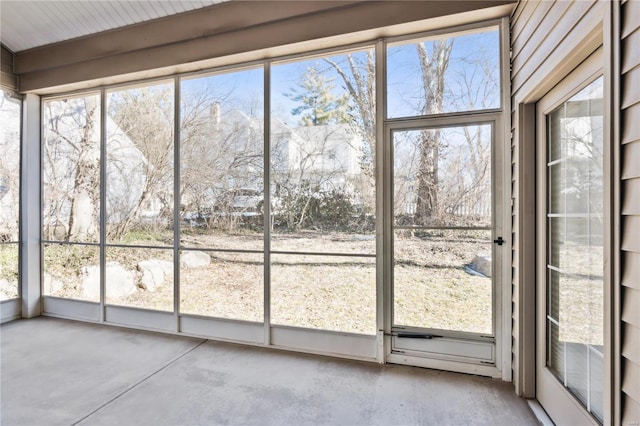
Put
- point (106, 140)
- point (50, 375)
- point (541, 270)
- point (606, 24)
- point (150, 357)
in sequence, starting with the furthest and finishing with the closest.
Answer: point (106, 140), point (150, 357), point (50, 375), point (541, 270), point (606, 24)

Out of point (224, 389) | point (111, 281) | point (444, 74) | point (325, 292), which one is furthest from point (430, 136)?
point (111, 281)

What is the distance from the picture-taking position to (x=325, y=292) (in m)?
3.05

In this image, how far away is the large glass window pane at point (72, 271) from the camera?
3.97 meters

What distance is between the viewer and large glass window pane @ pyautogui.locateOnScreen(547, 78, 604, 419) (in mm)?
1611

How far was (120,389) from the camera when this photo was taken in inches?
94.9

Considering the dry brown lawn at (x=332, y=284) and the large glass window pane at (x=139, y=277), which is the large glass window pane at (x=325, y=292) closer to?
the dry brown lawn at (x=332, y=284)

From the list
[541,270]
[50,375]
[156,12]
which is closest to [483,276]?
[541,270]

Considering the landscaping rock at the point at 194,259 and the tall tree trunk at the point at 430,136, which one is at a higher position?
the tall tree trunk at the point at 430,136

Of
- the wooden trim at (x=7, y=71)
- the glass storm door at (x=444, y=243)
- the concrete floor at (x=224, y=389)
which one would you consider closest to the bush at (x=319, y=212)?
the glass storm door at (x=444, y=243)

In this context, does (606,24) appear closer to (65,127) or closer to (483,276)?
(483,276)

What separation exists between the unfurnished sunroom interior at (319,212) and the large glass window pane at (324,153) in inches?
0.9

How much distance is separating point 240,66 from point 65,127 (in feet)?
9.01

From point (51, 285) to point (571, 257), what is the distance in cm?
579

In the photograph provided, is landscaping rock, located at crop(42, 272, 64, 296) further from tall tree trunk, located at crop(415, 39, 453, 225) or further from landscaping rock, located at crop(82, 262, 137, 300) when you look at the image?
tall tree trunk, located at crop(415, 39, 453, 225)
